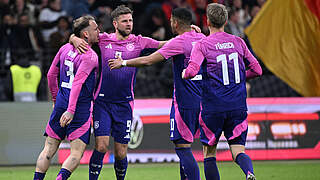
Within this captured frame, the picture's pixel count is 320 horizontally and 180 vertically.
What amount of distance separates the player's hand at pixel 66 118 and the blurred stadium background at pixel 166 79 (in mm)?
3512

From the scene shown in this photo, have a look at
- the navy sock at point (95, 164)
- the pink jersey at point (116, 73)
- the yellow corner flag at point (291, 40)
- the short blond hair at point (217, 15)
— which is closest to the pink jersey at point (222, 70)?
the short blond hair at point (217, 15)

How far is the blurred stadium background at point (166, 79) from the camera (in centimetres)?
1295

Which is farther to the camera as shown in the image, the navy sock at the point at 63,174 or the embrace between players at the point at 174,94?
the navy sock at the point at 63,174

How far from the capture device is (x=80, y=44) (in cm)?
821

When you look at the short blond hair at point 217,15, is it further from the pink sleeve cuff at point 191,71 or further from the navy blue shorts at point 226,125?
the navy blue shorts at point 226,125

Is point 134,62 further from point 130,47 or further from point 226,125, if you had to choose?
point 226,125

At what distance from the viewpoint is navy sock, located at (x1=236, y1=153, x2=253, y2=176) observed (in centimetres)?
758

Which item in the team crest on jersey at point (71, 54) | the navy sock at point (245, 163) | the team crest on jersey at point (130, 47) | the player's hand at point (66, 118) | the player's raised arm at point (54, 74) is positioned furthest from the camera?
the team crest on jersey at point (130, 47)

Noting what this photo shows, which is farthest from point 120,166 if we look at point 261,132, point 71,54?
point 261,132

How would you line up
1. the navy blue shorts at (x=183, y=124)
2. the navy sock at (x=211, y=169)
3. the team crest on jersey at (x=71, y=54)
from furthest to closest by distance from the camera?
the navy blue shorts at (x=183, y=124)
the team crest on jersey at (x=71, y=54)
the navy sock at (x=211, y=169)

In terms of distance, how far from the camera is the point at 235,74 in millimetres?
7840

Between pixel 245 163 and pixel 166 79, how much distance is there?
7189 millimetres

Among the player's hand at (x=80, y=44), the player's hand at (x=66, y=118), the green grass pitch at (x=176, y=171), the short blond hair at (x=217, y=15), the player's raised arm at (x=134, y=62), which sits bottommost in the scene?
the green grass pitch at (x=176, y=171)

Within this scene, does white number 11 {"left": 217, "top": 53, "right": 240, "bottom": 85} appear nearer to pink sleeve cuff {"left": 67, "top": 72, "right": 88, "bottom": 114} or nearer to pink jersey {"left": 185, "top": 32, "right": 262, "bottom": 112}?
pink jersey {"left": 185, "top": 32, "right": 262, "bottom": 112}
